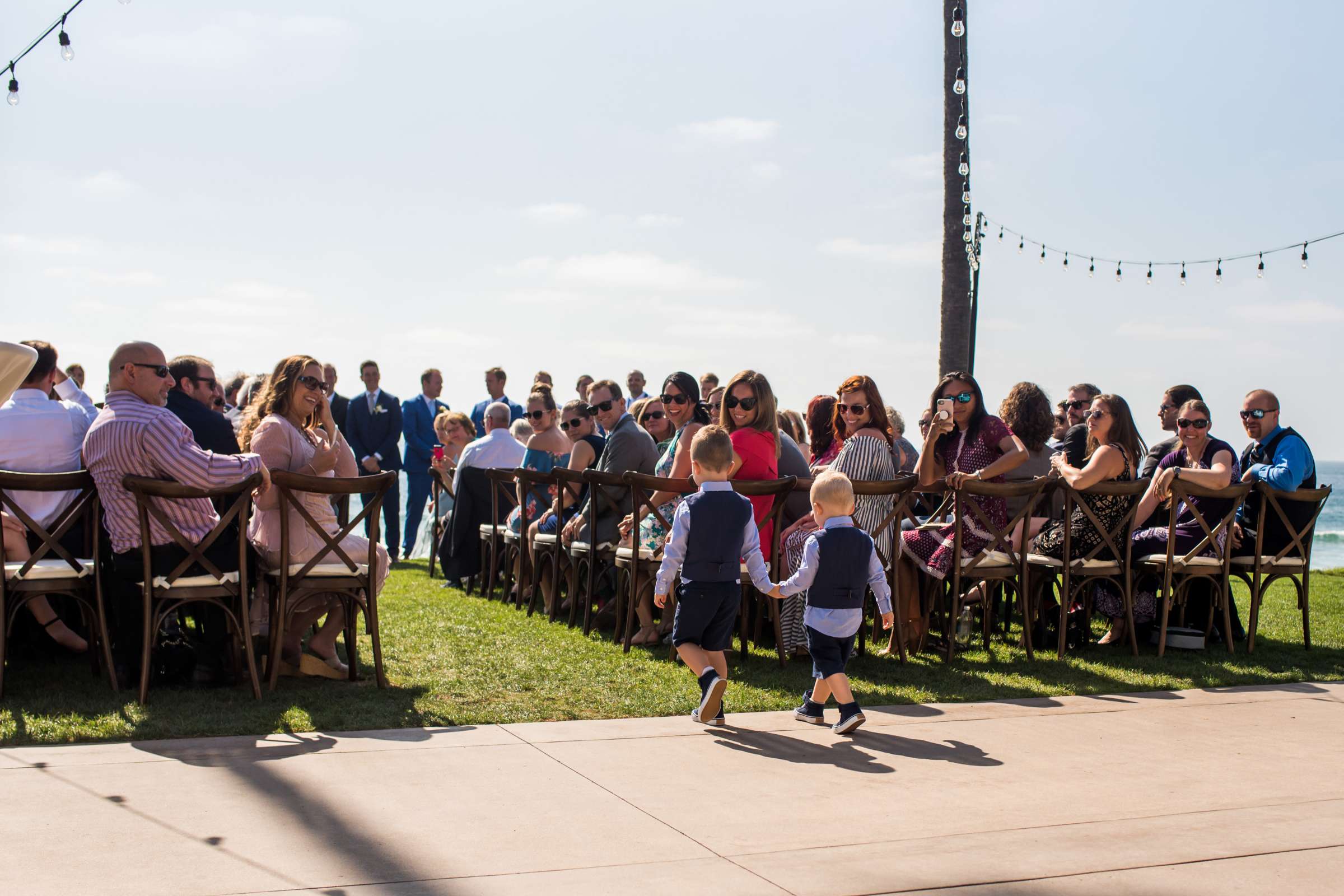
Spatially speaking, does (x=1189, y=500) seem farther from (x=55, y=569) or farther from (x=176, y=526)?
(x=55, y=569)

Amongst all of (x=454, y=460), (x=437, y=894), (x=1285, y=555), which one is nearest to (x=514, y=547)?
(x=454, y=460)

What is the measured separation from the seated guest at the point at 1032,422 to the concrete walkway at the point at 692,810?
237cm

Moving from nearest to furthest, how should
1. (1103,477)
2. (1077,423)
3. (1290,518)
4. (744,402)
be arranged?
1. (744,402)
2. (1103,477)
3. (1290,518)
4. (1077,423)

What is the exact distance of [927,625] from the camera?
7590mm

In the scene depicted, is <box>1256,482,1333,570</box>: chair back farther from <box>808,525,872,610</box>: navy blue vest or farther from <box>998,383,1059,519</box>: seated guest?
<box>808,525,872,610</box>: navy blue vest

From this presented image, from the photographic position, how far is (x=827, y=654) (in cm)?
557

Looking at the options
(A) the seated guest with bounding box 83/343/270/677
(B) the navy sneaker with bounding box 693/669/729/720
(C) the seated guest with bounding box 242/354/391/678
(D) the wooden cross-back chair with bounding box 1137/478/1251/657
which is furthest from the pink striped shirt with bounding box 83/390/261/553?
(D) the wooden cross-back chair with bounding box 1137/478/1251/657

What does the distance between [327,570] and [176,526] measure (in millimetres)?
718

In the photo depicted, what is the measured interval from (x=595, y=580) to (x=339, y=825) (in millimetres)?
4574

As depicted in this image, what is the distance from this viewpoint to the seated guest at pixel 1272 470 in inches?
310

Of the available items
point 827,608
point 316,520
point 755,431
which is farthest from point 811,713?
point 316,520

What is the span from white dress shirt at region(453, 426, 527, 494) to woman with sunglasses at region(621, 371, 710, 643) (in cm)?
298

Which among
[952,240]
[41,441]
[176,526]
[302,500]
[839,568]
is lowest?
[839,568]

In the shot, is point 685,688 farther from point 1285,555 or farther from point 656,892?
point 1285,555
